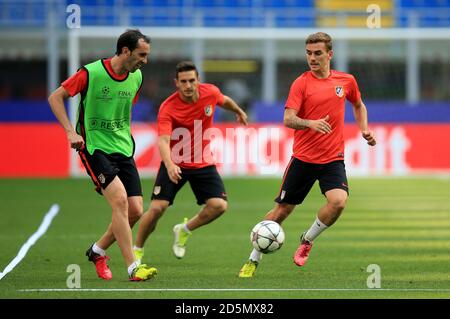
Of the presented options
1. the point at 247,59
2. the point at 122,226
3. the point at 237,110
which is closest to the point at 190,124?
the point at 237,110

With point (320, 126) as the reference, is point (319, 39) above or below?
above

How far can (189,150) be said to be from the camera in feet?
39.9

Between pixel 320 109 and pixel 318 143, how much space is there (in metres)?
0.34

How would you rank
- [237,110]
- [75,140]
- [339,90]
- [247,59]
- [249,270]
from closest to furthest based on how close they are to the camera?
1. [75,140]
2. [249,270]
3. [339,90]
4. [237,110]
5. [247,59]

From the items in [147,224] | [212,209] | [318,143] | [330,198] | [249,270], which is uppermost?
[318,143]

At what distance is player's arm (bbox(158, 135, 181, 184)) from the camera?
10718mm

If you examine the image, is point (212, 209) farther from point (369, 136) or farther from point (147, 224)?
point (369, 136)

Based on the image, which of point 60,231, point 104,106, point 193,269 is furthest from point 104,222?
point 104,106

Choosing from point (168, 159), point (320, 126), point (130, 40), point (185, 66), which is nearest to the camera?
point (130, 40)

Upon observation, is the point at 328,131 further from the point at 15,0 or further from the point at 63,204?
the point at 15,0

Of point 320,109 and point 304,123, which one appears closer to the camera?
point 304,123

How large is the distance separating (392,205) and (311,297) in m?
11.6

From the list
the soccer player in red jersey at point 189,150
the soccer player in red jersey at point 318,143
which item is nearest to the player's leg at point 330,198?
the soccer player in red jersey at point 318,143

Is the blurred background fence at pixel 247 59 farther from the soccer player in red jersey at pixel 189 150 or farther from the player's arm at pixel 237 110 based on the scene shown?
the soccer player in red jersey at pixel 189 150
